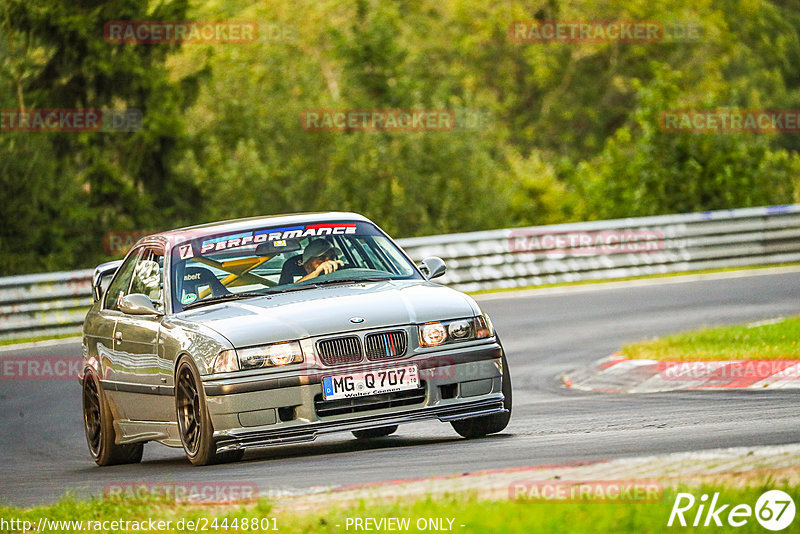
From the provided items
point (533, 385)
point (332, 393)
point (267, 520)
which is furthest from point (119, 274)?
point (267, 520)

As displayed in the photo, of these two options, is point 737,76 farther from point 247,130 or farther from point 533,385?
point 533,385

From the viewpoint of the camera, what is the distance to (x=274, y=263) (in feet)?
32.2

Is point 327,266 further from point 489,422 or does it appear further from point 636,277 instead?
point 636,277

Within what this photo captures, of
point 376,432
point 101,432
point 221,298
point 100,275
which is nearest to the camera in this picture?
point 221,298

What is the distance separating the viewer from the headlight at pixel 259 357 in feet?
28.2

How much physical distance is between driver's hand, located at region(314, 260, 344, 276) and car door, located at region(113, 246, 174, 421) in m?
1.05

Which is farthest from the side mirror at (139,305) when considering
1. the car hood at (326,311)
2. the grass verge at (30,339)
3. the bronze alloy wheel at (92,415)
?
the grass verge at (30,339)

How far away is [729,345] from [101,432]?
5.95 metres

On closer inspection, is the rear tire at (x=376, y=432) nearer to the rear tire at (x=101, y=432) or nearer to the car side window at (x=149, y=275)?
the rear tire at (x=101, y=432)

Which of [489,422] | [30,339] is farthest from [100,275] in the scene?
[30,339]

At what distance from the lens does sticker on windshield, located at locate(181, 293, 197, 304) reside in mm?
9609

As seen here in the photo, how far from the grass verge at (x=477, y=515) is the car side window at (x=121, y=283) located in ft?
13.8

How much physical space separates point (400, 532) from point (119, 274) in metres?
5.92

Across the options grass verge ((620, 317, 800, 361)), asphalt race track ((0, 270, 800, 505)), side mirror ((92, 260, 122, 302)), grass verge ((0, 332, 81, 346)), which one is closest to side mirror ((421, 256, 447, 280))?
asphalt race track ((0, 270, 800, 505))
